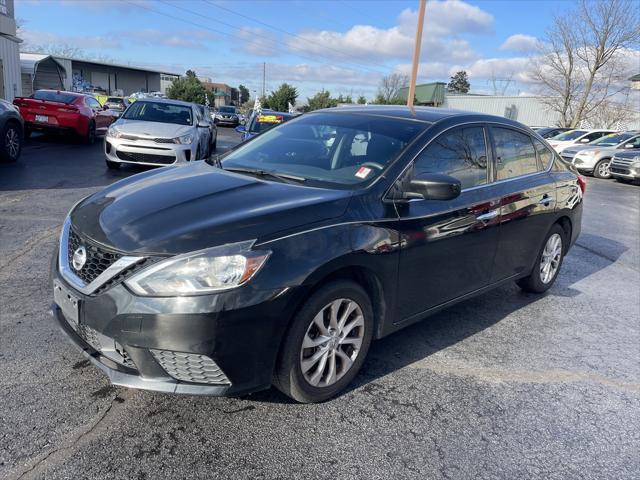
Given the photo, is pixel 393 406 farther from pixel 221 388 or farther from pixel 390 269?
pixel 221 388

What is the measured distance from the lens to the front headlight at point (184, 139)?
34.5 ft

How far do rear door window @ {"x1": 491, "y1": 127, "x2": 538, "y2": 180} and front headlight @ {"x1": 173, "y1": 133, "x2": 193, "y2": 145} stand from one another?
7449 mm

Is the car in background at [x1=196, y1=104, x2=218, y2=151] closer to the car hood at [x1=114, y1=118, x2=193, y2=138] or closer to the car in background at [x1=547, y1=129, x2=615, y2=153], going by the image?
the car hood at [x1=114, y1=118, x2=193, y2=138]

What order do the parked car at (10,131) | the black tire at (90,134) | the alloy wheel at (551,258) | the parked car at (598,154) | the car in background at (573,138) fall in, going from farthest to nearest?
the car in background at (573,138)
the parked car at (598,154)
the black tire at (90,134)
the parked car at (10,131)
the alloy wheel at (551,258)

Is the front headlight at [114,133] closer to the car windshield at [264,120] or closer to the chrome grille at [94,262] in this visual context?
the car windshield at [264,120]

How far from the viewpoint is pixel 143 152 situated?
10.4 m

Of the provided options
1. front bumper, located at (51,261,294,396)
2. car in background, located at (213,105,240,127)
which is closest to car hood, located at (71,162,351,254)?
front bumper, located at (51,261,294,396)

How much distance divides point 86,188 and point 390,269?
23.7 feet

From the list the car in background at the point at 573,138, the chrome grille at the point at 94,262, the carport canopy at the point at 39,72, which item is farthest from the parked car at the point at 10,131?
the carport canopy at the point at 39,72

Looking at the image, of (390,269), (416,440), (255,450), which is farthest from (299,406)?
(390,269)

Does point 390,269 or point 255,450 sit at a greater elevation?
point 390,269

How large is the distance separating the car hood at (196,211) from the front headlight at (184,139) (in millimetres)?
7269

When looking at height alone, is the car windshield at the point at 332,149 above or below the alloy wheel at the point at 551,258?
above

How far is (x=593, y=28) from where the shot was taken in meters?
32.0
